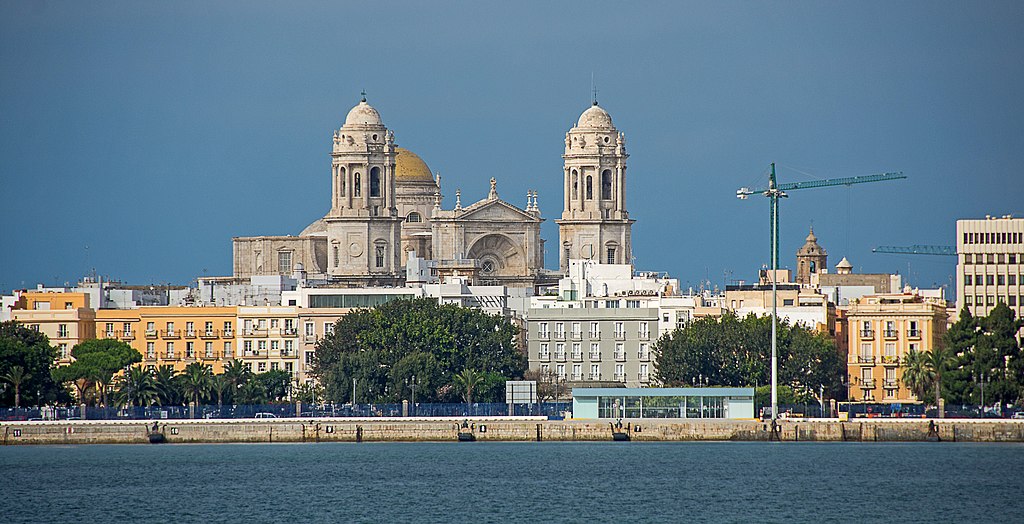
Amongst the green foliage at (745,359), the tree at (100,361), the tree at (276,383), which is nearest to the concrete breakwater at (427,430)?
the green foliage at (745,359)

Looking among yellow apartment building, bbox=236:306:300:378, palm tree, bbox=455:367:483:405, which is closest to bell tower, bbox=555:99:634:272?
yellow apartment building, bbox=236:306:300:378

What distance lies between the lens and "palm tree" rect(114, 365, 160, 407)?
472 ft

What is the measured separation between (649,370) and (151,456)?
1555 inches

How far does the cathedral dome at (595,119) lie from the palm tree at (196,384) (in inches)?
2137

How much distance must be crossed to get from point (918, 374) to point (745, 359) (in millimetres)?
9089

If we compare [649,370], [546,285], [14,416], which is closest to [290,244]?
[546,285]

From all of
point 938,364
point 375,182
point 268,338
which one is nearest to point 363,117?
point 375,182

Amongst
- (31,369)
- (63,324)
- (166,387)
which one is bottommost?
(166,387)

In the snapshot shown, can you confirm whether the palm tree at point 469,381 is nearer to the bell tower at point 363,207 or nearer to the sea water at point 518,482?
the sea water at point 518,482

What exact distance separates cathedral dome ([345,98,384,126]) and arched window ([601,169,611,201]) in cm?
1550

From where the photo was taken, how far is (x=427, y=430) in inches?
5256

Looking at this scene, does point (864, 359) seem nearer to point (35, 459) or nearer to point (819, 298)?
point (819, 298)

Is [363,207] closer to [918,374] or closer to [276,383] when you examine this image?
[276,383]

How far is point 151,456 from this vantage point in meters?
129
